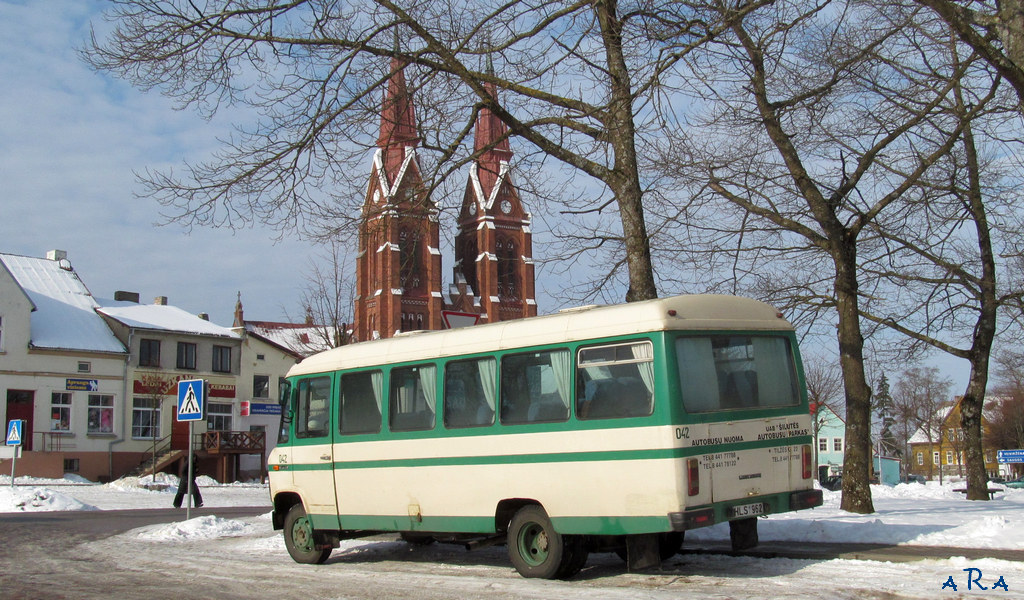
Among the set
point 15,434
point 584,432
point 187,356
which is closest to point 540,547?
point 584,432

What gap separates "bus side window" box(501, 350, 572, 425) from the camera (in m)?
9.62

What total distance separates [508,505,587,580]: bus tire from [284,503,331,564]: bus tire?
3.46m

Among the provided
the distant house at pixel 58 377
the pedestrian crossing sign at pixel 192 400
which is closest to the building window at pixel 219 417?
the distant house at pixel 58 377

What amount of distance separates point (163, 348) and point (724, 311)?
4399cm

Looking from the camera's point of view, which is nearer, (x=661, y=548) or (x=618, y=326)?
(x=618, y=326)

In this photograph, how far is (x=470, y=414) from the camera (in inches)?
412

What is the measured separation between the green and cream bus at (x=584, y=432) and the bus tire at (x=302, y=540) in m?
0.77

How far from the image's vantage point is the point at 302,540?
12.5 metres

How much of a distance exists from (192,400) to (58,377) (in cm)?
3077

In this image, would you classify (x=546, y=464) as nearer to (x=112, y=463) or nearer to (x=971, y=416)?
(x=971, y=416)

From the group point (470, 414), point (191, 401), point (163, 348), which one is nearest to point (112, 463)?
point (163, 348)

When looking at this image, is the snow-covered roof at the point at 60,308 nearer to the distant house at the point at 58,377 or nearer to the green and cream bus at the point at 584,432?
the distant house at the point at 58,377

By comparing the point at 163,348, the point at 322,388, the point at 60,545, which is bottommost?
the point at 60,545

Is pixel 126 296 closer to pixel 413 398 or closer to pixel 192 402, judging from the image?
pixel 192 402
